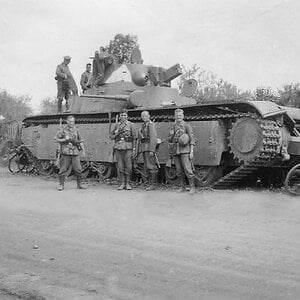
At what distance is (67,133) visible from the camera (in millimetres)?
13047

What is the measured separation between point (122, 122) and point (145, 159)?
3.16 feet

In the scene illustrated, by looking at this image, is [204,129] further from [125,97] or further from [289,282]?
[289,282]

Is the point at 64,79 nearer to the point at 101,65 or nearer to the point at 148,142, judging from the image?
the point at 101,65

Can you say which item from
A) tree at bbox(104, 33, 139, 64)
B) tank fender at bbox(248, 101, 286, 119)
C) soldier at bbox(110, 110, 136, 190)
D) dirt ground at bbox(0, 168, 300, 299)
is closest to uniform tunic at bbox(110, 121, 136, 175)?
soldier at bbox(110, 110, 136, 190)

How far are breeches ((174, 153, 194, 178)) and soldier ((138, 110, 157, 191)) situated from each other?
89 centimetres

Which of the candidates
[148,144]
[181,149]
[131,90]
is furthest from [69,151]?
[131,90]

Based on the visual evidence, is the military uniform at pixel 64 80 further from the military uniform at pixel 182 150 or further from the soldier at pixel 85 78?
the military uniform at pixel 182 150

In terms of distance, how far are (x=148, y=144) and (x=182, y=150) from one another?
51.0 inches

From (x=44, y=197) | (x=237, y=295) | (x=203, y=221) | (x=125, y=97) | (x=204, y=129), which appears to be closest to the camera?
(x=237, y=295)

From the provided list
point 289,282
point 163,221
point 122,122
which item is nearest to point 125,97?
point 122,122

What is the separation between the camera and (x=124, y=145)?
43.0 ft

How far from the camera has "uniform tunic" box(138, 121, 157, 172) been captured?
1287 centimetres

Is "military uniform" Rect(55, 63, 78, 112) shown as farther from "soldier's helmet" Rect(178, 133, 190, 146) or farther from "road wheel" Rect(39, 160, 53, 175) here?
"soldier's helmet" Rect(178, 133, 190, 146)

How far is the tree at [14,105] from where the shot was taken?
4842 cm
